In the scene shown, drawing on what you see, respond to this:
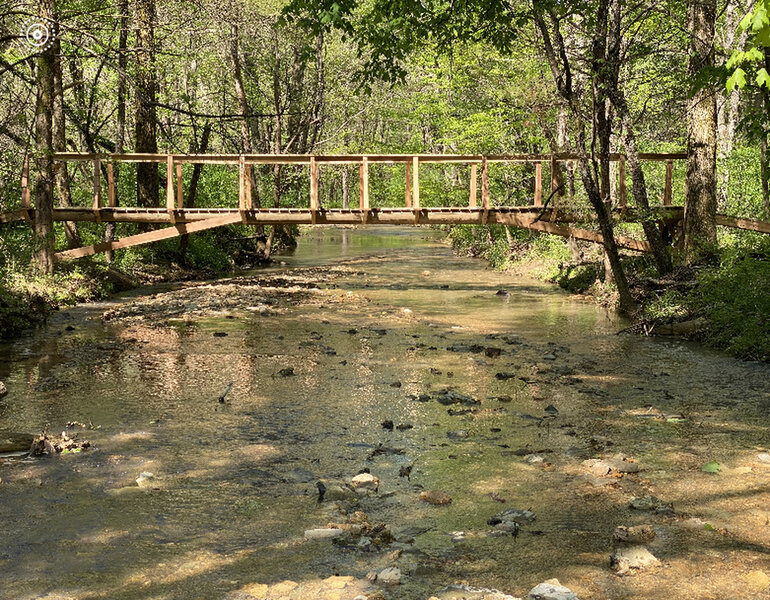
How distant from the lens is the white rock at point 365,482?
5488 mm

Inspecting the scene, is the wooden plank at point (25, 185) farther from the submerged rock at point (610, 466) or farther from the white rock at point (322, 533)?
the submerged rock at point (610, 466)

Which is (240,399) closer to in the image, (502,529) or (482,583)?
(502,529)

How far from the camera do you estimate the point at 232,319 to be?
13641 millimetres

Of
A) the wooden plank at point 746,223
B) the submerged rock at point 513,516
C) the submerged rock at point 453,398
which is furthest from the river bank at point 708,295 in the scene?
the submerged rock at point 513,516

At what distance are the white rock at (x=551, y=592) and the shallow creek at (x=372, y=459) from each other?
135mm

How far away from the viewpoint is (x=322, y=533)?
15.4 feet

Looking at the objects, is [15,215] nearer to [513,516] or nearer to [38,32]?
[38,32]

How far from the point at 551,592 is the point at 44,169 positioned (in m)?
13.4

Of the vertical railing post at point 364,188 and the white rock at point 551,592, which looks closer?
the white rock at point 551,592

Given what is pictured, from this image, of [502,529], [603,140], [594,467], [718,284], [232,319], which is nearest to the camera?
[502,529]

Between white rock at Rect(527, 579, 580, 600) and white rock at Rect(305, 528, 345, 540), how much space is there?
128 cm

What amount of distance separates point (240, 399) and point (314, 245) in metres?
27.0

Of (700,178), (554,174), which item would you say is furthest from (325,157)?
(700,178)

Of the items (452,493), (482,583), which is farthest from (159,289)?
(482,583)
